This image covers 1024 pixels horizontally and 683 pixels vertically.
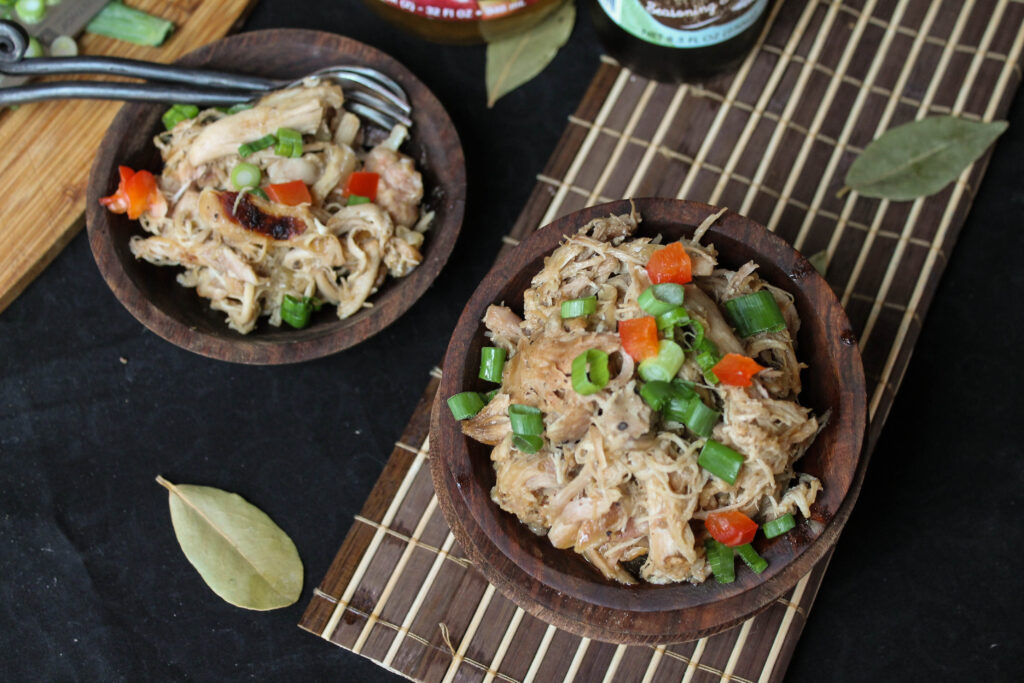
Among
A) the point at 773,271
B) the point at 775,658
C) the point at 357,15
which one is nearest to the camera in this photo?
the point at 773,271

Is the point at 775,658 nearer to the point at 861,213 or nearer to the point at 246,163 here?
the point at 861,213

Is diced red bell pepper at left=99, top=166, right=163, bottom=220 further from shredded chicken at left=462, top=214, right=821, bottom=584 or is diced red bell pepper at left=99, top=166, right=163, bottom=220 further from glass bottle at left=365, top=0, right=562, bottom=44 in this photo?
shredded chicken at left=462, top=214, right=821, bottom=584

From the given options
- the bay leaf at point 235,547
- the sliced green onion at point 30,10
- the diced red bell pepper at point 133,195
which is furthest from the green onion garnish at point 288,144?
the bay leaf at point 235,547

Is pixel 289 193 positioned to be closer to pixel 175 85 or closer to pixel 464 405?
pixel 175 85

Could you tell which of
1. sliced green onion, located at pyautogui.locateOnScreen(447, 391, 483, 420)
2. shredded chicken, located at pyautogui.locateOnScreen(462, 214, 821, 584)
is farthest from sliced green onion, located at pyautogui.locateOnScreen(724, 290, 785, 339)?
sliced green onion, located at pyautogui.locateOnScreen(447, 391, 483, 420)

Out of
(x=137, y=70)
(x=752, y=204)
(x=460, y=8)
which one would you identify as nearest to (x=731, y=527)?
(x=752, y=204)

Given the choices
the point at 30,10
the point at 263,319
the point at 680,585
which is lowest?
the point at 680,585

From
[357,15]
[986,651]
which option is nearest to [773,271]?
[986,651]
